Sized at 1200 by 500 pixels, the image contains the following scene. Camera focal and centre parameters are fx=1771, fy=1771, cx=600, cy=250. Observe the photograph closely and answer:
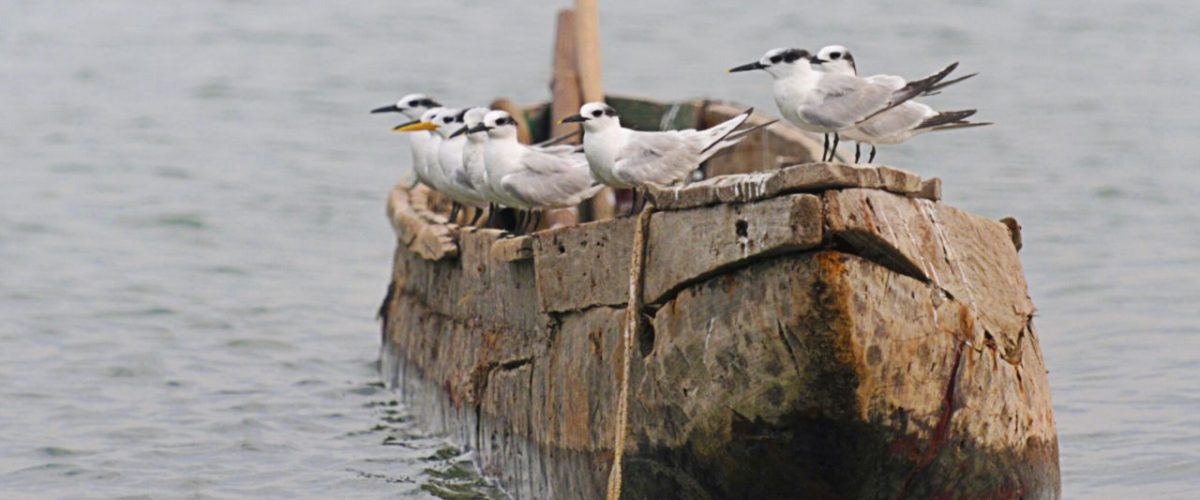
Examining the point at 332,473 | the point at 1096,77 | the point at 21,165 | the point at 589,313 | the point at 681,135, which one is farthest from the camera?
the point at 1096,77

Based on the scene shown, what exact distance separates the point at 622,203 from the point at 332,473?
4.18 m

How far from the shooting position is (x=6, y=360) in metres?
13.7

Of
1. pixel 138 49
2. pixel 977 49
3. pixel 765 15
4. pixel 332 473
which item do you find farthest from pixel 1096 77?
pixel 332 473

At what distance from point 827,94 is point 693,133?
33.4 inches

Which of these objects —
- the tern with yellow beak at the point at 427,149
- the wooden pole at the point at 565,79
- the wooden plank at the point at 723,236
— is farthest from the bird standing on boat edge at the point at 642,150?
the wooden pole at the point at 565,79

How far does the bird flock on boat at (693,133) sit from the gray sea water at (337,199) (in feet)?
5.49

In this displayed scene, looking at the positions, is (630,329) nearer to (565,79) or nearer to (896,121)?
(896,121)

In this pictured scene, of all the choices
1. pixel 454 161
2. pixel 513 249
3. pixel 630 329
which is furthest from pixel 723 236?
pixel 454 161

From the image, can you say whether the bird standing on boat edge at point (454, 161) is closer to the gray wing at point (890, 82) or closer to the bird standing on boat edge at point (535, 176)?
the bird standing on boat edge at point (535, 176)

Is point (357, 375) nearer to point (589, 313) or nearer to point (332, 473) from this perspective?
point (332, 473)

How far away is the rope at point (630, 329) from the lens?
21.7 ft

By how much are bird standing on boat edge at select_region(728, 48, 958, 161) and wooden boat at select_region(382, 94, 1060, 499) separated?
54cm

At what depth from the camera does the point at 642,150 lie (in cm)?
759

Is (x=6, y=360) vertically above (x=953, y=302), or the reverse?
(x=953, y=302)
